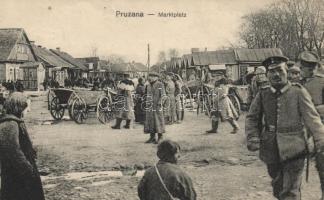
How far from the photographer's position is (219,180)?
555 centimetres

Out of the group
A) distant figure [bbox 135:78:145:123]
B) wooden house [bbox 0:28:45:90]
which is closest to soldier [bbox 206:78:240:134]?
distant figure [bbox 135:78:145:123]

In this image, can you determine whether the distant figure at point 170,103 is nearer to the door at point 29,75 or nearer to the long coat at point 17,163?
the long coat at point 17,163

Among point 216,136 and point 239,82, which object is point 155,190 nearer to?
point 216,136

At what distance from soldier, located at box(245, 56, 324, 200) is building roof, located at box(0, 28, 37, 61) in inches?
1239

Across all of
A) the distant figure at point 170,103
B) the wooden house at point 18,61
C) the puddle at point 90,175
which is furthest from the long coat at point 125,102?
the wooden house at point 18,61

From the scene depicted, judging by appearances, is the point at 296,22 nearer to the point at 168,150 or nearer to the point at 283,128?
the point at 283,128

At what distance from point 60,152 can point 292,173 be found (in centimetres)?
508

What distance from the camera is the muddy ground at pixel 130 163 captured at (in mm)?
5094

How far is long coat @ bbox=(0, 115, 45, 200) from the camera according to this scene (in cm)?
361

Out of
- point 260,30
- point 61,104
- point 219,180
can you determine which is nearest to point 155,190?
point 219,180

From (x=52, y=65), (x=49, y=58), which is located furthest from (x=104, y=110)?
(x=49, y=58)

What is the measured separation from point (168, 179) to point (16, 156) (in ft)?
4.33

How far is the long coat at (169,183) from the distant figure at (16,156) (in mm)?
1147

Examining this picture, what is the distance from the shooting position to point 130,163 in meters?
6.74
